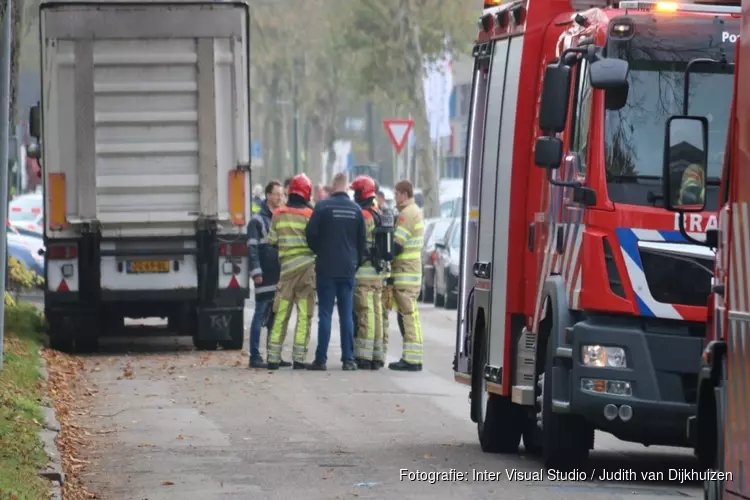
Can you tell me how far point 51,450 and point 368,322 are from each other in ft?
25.4

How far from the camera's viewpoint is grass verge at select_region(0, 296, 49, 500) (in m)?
9.52

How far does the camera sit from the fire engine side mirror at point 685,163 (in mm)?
8234

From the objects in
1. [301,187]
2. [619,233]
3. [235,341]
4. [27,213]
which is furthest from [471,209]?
[27,213]

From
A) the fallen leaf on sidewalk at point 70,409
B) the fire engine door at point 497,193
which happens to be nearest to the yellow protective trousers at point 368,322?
the fallen leaf on sidewalk at point 70,409

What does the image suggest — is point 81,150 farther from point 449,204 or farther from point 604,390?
point 449,204

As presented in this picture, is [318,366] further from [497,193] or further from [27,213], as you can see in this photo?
[27,213]

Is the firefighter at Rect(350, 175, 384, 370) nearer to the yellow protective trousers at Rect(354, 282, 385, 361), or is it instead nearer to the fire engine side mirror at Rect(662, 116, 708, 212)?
the yellow protective trousers at Rect(354, 282, 385, 361)

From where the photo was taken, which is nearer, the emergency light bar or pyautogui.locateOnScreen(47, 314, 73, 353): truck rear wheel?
the emergency light bar

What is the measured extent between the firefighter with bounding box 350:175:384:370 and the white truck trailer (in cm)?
142

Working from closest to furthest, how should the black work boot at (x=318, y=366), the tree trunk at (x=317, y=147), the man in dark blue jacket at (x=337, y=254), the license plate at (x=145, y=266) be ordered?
the man in dark blue jacket at (x=337, y=254), the black work boot at (x=318, y=366), the license plate at (x=145, y=266), the tree trunk at (x=317, y=147)

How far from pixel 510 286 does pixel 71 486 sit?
306cm

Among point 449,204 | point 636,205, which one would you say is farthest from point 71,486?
point 449,204

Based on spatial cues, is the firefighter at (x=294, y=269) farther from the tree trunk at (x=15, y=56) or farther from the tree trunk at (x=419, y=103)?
the tree trunk at (x=419, y=103)

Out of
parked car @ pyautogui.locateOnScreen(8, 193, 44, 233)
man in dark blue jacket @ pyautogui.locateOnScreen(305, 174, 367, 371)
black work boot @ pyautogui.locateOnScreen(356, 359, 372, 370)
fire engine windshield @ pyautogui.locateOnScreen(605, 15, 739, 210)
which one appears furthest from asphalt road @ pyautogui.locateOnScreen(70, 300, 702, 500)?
parked car @ pyautogui.locateOnScreen(8, 193, 44, 233)
